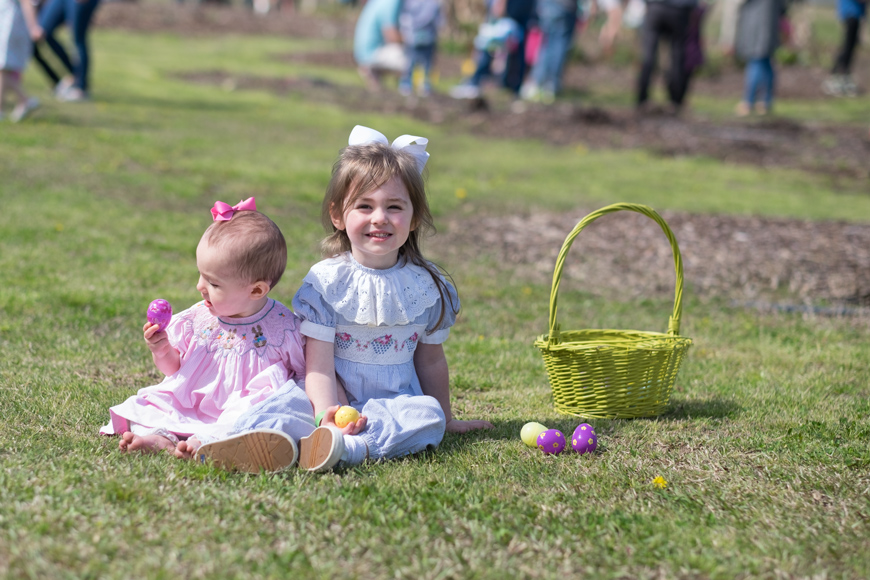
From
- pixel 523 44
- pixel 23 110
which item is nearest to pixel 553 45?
pixel 523 44

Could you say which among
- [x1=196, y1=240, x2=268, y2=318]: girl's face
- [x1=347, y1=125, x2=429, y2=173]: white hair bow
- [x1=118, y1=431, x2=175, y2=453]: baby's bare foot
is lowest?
[x1=118, y1=431, x2=175, y2=453]: baby's bare foot

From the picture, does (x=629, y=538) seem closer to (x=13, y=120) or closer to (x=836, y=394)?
(x=836, y=394)

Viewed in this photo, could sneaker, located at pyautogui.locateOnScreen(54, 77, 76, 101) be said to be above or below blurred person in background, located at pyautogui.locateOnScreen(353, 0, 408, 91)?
below

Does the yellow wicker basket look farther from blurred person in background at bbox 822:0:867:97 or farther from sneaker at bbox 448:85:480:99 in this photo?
blurred person in background at bbox 822:0:867:97

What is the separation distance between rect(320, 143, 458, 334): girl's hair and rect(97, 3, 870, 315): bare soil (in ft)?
10.3

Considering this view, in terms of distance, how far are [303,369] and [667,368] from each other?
62.9 inches

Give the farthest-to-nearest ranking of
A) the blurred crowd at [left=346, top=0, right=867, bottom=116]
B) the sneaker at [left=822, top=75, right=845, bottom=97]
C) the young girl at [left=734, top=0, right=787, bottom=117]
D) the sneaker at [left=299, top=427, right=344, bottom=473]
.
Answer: the sneaker at [left=822, top=75, right=845, bottom=97] → the young girl at [left=734, top=0, right=787, bottom=117] → the blurred crowd at [left=346, top=0, right=867, bottom=116] → the sneaker at [left=299, top=427, right=344, bottom=473]

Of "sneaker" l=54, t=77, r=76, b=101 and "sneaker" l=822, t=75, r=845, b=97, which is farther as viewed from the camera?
"sneaker" l=822, t=75, r=845, b=97

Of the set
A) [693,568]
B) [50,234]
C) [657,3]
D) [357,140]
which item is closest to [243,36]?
[657,3]

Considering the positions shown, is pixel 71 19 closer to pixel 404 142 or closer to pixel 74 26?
pixel 74 26

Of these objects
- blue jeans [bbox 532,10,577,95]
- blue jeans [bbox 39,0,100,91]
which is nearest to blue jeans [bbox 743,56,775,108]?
blue jeans [bbox 532,10,577,95]

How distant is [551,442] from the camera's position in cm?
351

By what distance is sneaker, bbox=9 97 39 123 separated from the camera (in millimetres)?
10344

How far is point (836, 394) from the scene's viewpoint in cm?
445
